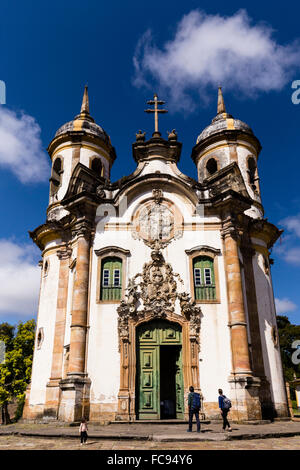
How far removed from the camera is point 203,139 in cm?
2444

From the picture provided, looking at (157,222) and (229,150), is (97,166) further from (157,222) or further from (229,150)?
(229,150)

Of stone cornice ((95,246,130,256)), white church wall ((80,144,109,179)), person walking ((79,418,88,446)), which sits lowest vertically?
person walking ((79,418,88,446))

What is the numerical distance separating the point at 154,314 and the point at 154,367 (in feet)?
6.98

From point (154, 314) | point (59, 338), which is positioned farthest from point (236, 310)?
point (59, 338)

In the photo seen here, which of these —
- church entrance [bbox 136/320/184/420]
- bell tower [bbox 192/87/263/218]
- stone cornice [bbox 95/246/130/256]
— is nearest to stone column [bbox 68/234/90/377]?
stone cornice [bbox 95/246/130/256]

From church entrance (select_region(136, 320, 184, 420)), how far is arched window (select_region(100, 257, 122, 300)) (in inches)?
73.3

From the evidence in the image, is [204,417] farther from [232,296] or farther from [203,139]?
[203,139]

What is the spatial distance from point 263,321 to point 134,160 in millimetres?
10609

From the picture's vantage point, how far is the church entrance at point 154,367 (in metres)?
15.8

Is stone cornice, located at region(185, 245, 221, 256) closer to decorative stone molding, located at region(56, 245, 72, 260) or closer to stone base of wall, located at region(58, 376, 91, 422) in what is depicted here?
decorative stone molding, located at region(56, 245, 72, 260)

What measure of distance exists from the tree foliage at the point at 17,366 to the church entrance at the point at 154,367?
16.6 metres

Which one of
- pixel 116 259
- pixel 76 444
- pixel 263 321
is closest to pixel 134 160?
pixel 116 259

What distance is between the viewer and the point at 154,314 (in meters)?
16.8

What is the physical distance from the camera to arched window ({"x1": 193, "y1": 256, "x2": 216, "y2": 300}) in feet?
57.1
